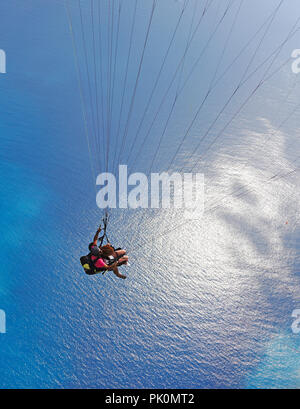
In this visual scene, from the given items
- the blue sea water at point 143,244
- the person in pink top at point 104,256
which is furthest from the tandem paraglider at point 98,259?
the blue sea water at point 143,244

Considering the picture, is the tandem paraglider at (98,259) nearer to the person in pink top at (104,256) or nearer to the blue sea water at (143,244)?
the person in pink top at (104,256)

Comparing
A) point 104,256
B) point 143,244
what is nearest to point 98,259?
point 104,256

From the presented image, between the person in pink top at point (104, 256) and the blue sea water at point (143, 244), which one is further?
the blue sea water at point (143, 244)

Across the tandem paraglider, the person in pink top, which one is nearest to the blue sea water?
the person in pink top

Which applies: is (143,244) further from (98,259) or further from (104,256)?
(98,259)

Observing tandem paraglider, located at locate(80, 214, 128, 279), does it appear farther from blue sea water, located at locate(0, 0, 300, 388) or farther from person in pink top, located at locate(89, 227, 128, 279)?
blue sea water, located at locate(0, 0, 300, 388)

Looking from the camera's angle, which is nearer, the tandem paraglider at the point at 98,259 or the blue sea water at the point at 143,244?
A: the tandem paraglider at the point at 98,259
